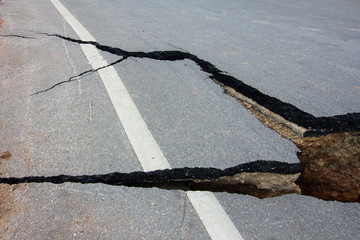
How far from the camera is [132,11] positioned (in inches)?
268

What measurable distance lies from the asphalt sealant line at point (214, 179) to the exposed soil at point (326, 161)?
0.53 feet

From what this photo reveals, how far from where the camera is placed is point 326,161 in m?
2.35

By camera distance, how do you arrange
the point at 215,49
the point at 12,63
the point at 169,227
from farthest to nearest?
the point at 215,49, the point at 12,63, the point at 169,227

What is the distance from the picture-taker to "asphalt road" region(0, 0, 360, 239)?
65.5 inches

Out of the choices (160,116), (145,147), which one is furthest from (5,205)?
(160,116)

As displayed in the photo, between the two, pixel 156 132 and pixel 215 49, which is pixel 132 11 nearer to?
pixel 215 49

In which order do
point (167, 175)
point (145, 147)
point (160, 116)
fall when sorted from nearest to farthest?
1. point (167, 175)
2. point (145, 147)
3. point (160, 116)

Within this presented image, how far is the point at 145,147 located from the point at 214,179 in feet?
2.17

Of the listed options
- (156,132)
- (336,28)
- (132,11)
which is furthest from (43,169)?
(336,28)

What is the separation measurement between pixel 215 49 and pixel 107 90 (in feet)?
6.99

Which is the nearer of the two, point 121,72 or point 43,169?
point 43,169

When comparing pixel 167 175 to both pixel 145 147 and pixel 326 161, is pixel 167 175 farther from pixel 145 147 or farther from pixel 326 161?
pixel 326 161

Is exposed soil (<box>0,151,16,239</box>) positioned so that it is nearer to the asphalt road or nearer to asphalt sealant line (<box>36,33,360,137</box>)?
the asphalt road

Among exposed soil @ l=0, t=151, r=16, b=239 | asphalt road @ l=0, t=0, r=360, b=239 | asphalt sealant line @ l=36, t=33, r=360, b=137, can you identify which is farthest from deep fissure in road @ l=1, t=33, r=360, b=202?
exposed soil @ l=0, t=151, r=16, b=239
